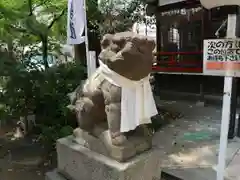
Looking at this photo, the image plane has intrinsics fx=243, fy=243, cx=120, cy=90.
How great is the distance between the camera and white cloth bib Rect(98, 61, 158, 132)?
235cm

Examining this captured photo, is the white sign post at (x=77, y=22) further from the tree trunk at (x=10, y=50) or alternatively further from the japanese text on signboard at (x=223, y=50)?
the japanese text on signboard at (x=223, y=50)

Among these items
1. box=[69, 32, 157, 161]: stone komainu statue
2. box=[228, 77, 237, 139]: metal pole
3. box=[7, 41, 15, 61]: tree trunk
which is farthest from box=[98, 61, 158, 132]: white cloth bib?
box=[7, 41, 15, 61]: tree trunk

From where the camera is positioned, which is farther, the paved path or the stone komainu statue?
the paved path

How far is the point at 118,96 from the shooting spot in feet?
7.84

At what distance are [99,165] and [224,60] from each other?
65.9 inches

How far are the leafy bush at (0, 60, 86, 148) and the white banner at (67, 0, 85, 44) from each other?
1310 mm

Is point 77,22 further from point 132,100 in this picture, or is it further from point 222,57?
point 222,57

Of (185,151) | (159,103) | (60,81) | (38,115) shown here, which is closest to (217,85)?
(159,103)

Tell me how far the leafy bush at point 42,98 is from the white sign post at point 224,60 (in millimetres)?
A: 3206

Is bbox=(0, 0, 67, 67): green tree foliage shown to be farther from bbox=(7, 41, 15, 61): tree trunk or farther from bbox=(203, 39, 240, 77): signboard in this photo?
bbox=(203, 39, 240, 77): signboard

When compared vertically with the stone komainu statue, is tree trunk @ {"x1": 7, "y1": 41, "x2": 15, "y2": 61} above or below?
above

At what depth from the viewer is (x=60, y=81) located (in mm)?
5805

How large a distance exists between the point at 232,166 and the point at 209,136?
57.1 inches

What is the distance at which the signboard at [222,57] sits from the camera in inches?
94.4
